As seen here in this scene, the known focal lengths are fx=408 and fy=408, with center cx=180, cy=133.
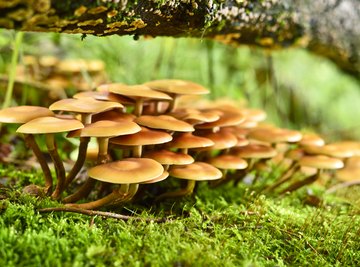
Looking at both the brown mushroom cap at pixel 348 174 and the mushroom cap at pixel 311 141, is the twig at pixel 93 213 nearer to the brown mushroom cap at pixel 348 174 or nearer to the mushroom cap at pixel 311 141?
the mushroom cap at pixel 311 141

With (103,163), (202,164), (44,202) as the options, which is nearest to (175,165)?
(202,164)

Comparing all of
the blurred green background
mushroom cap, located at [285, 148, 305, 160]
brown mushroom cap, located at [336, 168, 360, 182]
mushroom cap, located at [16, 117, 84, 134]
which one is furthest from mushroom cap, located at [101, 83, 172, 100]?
the blurred green background

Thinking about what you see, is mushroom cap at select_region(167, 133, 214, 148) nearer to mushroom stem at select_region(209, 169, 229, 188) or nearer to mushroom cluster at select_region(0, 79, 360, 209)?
mushroom cluster at select_region(0, 79, 360, 209)

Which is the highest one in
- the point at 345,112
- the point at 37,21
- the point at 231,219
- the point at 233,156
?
the point at 37,21

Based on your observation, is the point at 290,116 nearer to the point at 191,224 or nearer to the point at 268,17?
the point at 268,17

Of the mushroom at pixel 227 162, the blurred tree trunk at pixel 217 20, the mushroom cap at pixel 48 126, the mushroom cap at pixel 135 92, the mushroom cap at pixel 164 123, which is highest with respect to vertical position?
the blurred tree trunk at pixel 217 20

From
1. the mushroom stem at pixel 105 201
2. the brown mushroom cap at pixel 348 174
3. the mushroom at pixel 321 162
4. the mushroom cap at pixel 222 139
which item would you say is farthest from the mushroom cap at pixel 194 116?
the brown mushroom cap at pixel 348 174

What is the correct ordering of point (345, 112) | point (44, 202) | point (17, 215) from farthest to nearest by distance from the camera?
point (345, 112) < point (44, 202) < point (17, 215)
